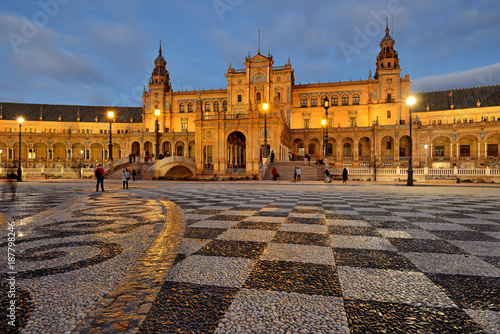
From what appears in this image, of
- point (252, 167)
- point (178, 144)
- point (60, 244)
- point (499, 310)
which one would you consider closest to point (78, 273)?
point (60, 244)

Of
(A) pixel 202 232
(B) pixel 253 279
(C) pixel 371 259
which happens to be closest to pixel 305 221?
(A) pixel 202 232

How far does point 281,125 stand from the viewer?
36438mm

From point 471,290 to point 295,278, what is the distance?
1365 mm

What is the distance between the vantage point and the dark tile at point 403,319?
5.15 ft

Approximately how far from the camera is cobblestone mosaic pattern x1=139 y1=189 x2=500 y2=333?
1646 mm

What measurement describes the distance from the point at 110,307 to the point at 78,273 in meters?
0.81

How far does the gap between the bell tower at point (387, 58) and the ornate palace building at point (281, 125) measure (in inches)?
7.3

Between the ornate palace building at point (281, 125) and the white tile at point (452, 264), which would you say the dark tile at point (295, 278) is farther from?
the ornate palace building at point (281, 125)

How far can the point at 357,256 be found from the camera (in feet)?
9.78

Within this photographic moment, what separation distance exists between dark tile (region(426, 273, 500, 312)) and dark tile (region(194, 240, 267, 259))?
170 centimetres

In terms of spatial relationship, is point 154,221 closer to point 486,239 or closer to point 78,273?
point 78,273

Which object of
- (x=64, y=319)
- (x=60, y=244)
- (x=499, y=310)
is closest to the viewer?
(x=64, y=319)

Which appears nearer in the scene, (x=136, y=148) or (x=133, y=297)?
(x=133, y=297)

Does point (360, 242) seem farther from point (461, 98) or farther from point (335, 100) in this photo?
point (461, 98)
